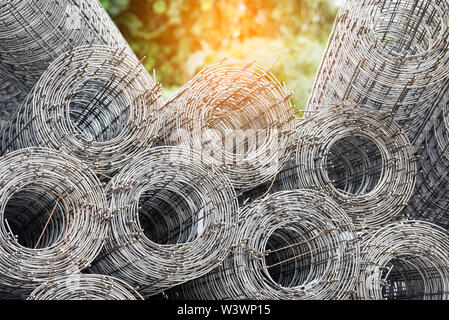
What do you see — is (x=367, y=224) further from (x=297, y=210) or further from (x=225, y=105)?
(x=225, y=105)

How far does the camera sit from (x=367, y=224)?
350cm

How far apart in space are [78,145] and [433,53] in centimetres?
209

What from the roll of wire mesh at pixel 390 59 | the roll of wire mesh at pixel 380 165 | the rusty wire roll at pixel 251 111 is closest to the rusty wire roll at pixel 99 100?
the rusty wire roll at pixel 251 111

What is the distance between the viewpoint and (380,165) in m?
3.60

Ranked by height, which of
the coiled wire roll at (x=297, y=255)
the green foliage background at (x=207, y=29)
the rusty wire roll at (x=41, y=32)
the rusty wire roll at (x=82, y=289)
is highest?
the green foliage background at (x=207, y=29)

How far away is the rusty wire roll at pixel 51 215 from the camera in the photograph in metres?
2.61

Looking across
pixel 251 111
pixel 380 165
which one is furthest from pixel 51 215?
pixel 380 165

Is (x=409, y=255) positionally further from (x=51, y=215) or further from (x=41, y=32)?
(x=41, y=32)

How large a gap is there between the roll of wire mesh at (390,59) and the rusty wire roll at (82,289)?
1.69 metres

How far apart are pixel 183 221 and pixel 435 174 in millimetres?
1673

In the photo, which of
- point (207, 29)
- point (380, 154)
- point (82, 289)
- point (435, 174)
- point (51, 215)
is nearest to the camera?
point (82, 289)

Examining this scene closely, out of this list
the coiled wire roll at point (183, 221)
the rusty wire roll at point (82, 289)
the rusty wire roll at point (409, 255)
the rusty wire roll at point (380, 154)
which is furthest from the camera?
the rusty wire roll at point (380, 154)

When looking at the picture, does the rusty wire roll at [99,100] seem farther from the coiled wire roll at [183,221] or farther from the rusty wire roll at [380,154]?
the rusty wire roll at [380,154]
